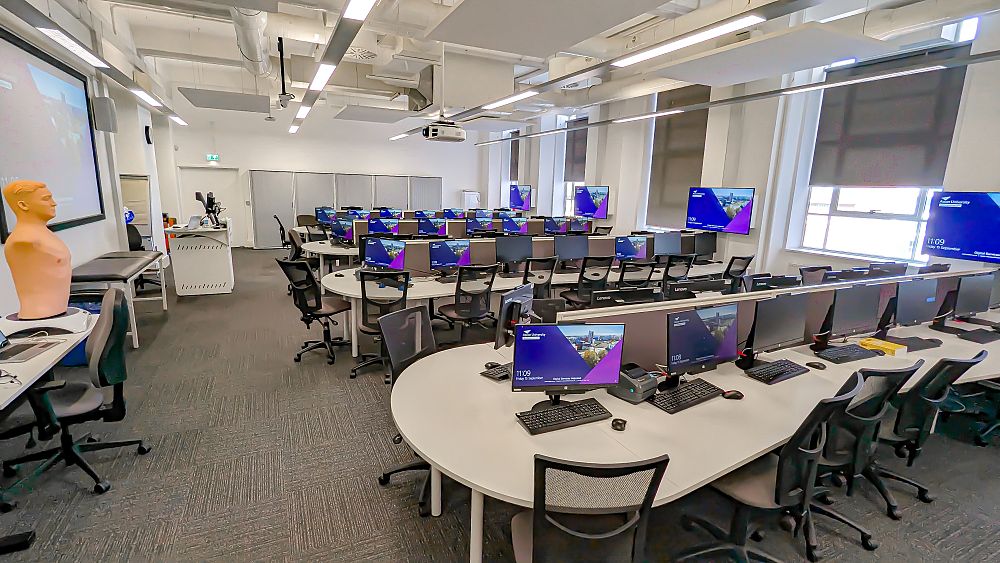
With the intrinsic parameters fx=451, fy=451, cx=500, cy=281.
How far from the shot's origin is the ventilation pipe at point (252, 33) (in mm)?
4730

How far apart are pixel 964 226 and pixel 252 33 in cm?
797

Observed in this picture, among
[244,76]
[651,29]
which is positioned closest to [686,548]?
[651,29]

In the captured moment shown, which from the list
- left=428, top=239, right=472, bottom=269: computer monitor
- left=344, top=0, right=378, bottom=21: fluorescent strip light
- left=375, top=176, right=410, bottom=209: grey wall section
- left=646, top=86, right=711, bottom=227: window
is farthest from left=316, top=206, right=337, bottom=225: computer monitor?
left=646, top=86, right=711, bottom=227: window

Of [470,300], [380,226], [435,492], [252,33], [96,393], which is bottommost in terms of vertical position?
[435,492]

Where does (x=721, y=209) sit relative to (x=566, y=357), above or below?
above

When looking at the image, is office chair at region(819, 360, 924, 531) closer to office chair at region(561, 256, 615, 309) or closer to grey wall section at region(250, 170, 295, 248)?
office chair at region(561, 256, 615, 309)

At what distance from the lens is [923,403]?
8.23ft

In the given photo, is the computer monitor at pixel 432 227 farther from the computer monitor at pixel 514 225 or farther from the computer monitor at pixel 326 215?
the computer monitor at pixel 326 215

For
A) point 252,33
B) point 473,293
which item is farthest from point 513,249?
point 252,33

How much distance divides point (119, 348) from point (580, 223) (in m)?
8.32

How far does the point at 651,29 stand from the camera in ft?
20.3

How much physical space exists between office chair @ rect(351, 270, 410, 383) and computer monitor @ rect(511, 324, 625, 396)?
2.20 metres

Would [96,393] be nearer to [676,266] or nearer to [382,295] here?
[382,295]

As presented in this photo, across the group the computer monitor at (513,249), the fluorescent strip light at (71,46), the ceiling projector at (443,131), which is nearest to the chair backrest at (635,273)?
the computer monitor at (513,249)
